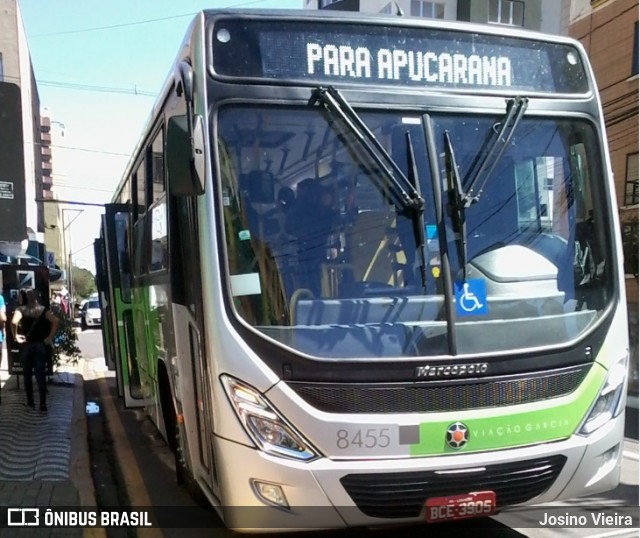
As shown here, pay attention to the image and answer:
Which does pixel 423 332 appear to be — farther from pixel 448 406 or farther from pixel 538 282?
pixel 538 282

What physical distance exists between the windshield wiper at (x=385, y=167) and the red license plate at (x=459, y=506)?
1128 mm

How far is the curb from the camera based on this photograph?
186 inches

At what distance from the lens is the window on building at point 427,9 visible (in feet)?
87.1

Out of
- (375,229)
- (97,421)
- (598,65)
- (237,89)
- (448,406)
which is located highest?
(598,65)

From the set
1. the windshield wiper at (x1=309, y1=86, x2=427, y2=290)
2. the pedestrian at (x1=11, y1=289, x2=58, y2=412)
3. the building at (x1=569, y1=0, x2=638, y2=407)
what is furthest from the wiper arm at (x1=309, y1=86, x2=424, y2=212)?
the building at (x1=569, y1=0, x2=638, y2=407)

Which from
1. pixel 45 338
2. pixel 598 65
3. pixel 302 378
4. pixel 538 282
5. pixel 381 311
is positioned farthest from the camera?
pixel 598 65

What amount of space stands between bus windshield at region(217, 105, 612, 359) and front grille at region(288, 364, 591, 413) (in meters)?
0.18

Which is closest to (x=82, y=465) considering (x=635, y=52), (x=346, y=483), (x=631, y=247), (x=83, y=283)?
(x=346, y=483)

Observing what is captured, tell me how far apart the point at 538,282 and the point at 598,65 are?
703 inches

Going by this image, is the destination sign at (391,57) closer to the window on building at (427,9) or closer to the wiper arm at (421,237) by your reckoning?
the wiper arm at (421,237)

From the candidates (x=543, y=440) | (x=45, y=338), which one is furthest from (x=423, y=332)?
(x=45, y=338)

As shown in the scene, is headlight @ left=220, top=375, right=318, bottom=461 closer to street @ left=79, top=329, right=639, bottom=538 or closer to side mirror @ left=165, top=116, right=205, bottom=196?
side mirror @ left=165, top=116, right=205, bottom=196

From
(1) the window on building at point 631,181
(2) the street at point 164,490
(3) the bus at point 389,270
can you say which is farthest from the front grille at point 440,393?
(1) the window on building at point 631,181

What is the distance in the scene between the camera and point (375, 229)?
3.54 meters
